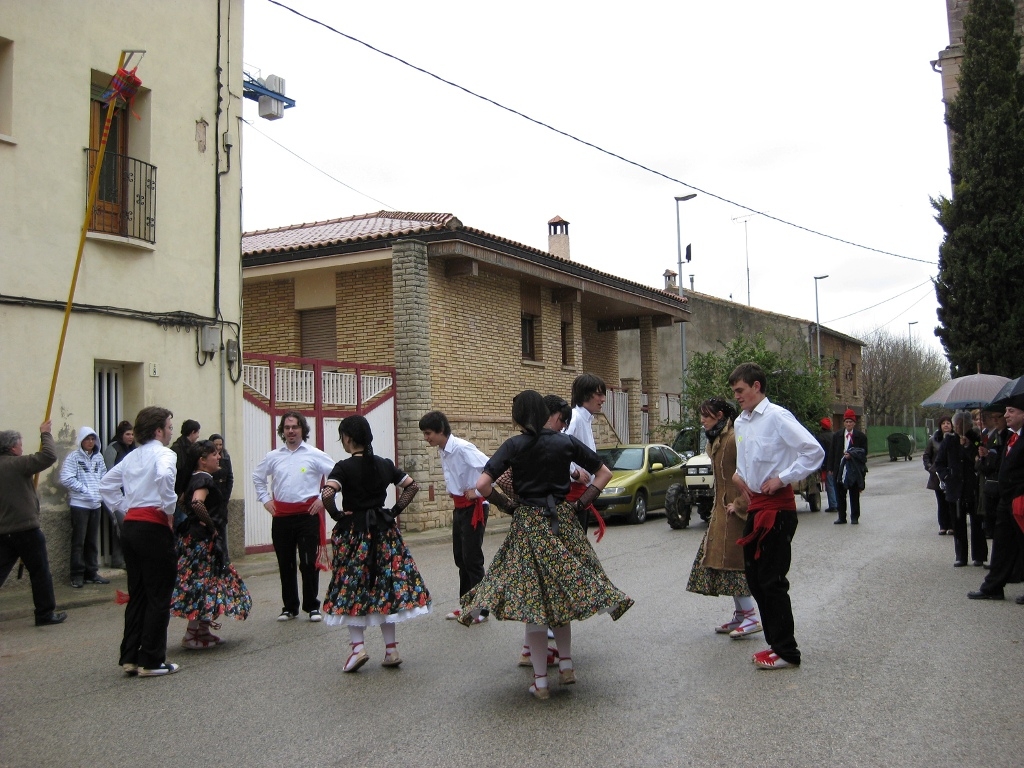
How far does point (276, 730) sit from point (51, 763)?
1.09 m

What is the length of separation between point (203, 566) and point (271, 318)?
14067 mm

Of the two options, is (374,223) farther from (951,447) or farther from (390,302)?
(951,447)

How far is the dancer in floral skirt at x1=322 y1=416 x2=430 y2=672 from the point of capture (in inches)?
261

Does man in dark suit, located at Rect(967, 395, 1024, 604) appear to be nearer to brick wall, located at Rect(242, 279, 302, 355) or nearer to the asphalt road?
the asphalt road

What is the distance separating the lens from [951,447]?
37.0 feet

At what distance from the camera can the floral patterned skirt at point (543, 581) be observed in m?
5.69

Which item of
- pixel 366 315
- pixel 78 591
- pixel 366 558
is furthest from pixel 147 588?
pixel 366 315

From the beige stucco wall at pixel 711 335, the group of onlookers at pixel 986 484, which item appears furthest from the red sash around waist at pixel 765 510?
the beige stucco wall at pixel 711 335

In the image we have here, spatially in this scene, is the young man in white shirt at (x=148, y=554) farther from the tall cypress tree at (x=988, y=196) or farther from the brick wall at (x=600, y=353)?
the brick wall at (x=600, y=353)

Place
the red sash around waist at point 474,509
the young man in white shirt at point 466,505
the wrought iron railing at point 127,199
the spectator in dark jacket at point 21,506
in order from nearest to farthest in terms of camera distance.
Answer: the young man in white shirt at point 466,505, the red sash around waist at point 474,509, the spectator in dark jacket at point 21,506, the wrought iron railing at point 127,199

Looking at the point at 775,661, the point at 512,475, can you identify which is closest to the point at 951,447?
the point at 775,661

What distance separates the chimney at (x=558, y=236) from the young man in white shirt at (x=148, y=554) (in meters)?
27.1

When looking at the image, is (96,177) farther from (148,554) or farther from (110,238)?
(148,554)

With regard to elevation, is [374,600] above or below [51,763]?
above
